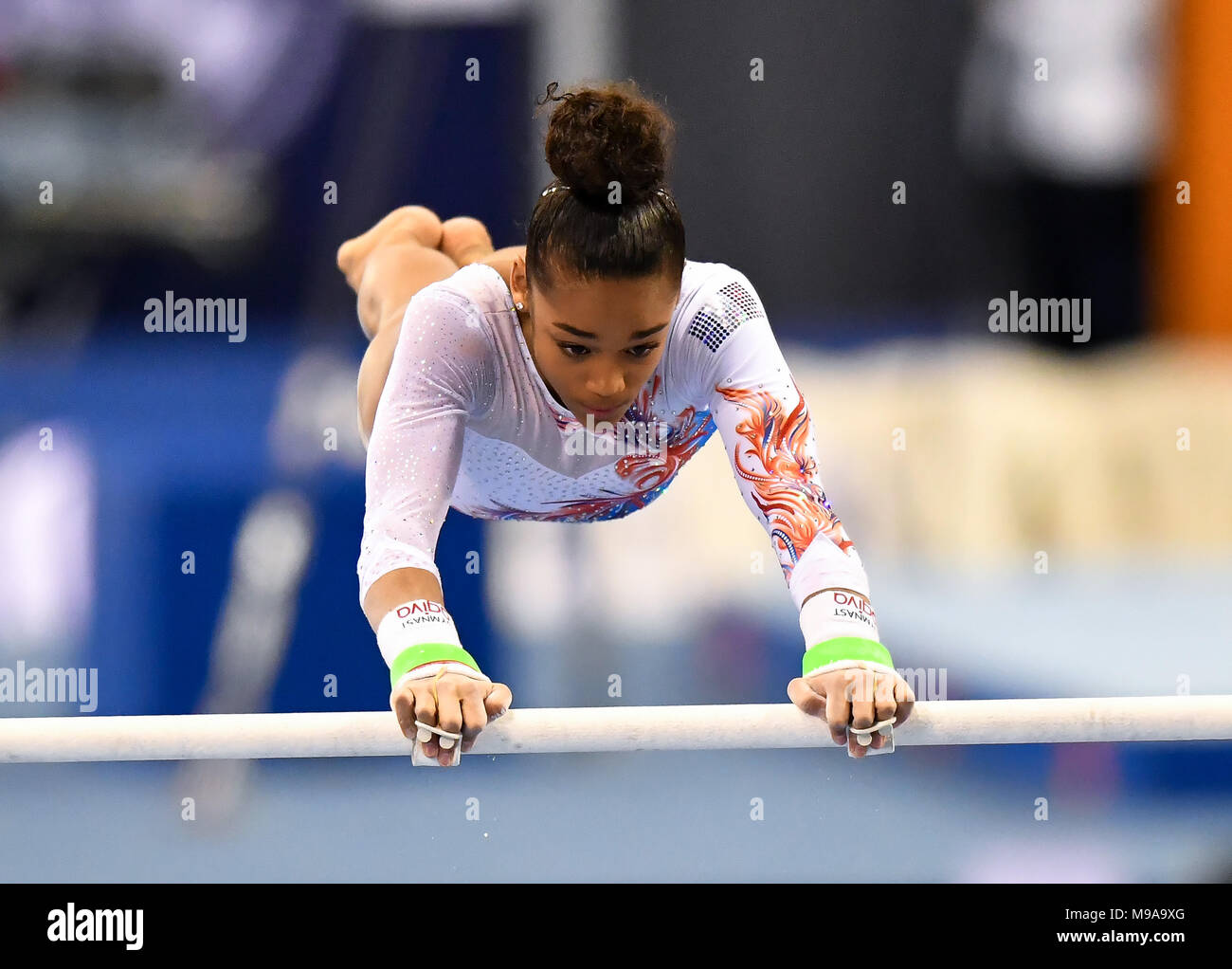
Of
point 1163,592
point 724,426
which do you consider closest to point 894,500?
point 1163,592

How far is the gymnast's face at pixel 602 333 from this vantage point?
146 cm

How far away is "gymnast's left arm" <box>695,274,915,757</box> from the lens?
137cm

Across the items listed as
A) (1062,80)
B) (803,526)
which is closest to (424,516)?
(803,526)

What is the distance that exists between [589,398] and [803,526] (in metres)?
0.30

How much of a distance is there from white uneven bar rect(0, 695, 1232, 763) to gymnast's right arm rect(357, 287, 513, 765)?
0.27ft

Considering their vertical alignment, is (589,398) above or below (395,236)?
below

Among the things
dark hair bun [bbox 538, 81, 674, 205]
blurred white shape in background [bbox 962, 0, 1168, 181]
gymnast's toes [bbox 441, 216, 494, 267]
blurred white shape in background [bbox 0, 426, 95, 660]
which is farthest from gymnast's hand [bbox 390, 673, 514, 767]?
blurred white shape in background [bbox 962, 0, 1168, 181]

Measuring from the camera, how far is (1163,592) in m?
4.40

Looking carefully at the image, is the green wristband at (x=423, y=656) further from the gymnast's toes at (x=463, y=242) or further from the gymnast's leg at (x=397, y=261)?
the gymnast's toes at (x=463, y=242)

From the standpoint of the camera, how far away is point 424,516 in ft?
4.75

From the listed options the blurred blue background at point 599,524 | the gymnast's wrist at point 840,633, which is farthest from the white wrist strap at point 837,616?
the blurred blue background at point 599,524

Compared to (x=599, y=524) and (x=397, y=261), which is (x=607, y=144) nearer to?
(x=397, y=261)

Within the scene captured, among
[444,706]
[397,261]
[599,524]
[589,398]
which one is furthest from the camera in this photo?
[599,524]

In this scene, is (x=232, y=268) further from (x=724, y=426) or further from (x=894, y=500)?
(x=724, y=426)
